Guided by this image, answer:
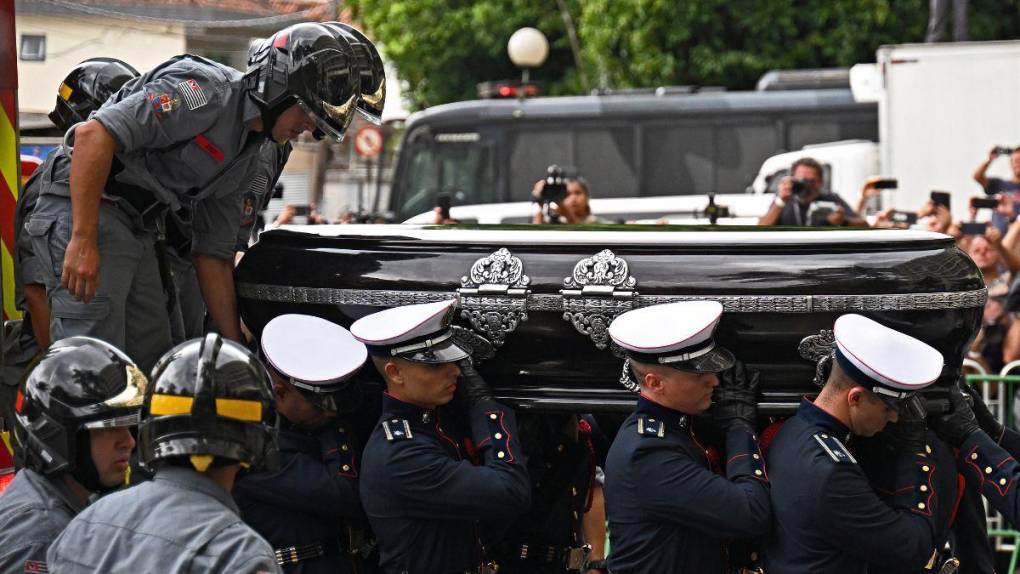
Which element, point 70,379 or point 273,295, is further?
point 273,295

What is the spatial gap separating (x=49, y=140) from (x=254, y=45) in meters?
5.84

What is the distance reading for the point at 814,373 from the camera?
427 cm

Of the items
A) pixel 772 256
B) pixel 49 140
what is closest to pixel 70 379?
pixel 772 256

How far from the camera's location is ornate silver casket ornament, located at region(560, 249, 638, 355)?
432 cm

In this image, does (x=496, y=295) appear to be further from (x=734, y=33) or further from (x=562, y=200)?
(x=734, y=33)

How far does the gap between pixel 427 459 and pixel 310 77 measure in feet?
3.75

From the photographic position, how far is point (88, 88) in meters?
5.19

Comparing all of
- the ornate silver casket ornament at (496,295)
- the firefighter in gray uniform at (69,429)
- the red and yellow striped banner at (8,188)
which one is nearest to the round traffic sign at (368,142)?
the red and yellow striped banner at (8,188)

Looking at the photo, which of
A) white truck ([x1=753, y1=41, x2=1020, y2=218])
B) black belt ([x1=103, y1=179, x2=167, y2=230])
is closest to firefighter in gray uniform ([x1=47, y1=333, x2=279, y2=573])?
black belt ([x1=103, y1=179, x2=167, y2=230])

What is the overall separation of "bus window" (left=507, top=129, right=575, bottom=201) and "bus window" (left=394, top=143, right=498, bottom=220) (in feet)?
0.82

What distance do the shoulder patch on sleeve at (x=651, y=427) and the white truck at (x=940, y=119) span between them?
10400 millimetres

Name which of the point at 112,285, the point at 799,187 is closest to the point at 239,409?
the point at 112,285

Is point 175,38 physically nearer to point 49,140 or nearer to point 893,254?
point 49,140

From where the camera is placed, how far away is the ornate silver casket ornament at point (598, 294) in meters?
4.32
